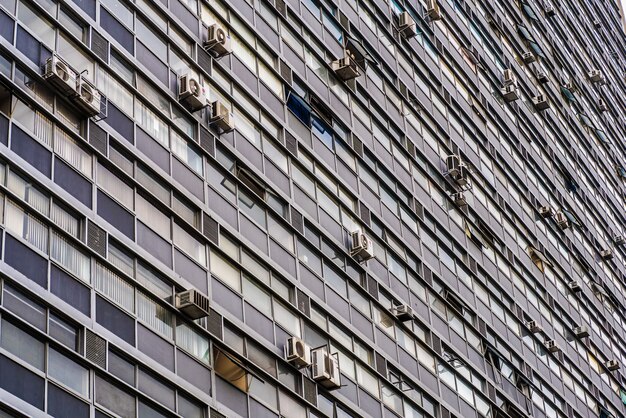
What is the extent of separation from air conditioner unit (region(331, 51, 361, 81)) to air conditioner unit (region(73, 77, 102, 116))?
14.7m

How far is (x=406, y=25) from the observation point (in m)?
49.5

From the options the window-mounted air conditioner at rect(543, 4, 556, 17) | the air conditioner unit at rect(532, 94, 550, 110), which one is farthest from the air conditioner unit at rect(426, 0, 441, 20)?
the window-mounted air conditioner at rect(543, 4, 556, 17)

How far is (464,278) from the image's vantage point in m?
46.8

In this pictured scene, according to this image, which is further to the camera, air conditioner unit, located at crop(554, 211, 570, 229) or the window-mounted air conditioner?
the window-mounted air conditioner

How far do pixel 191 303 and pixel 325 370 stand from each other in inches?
210

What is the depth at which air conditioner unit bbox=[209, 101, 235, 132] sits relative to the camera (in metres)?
33.8

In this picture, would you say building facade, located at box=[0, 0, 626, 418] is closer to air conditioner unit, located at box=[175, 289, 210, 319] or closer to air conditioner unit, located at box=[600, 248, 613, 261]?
air conditioner unit, located at box=[175, 289, 210, 319]

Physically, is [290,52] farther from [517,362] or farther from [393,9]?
[517,362]

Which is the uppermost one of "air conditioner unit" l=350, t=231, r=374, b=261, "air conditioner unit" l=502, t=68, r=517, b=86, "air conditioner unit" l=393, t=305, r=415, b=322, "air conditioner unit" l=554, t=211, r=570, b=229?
"air conditioner unit" l=502, t=68, r=517, b=86

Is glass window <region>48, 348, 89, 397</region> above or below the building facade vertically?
below

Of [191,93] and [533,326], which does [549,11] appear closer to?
[533,326]

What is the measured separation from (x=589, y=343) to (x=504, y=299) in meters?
9.56

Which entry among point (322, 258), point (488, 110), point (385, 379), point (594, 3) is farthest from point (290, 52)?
point (594, 3)

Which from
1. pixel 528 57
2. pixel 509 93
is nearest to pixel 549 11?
pixel 528 57
